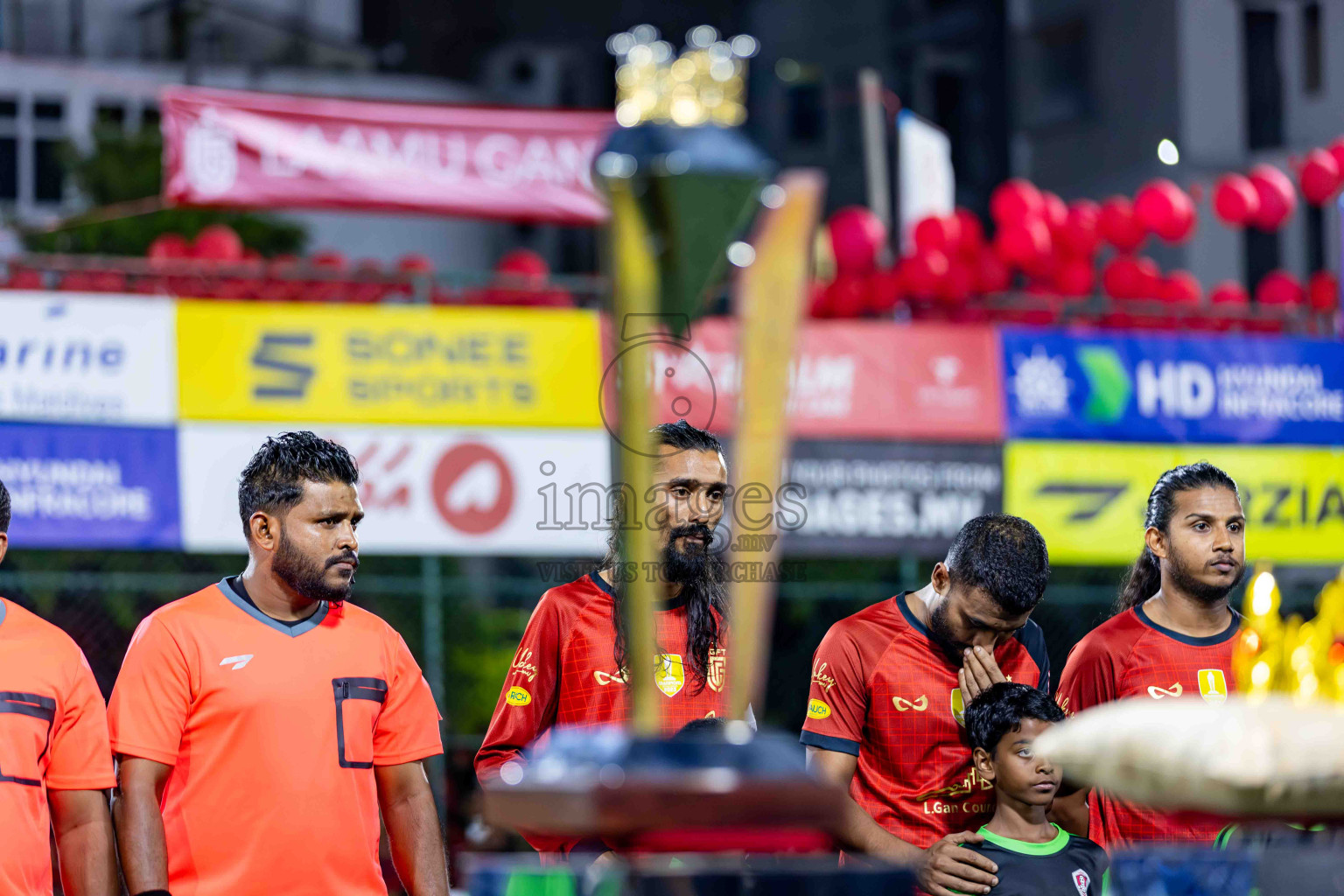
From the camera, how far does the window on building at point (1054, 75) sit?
78.6 feet

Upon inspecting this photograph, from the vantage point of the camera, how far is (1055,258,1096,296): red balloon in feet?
45.1

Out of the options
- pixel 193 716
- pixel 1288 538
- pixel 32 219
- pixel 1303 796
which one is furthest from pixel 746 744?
pixel 32 219

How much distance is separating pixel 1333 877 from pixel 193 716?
105 inches

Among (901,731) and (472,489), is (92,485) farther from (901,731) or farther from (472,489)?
(901,731)

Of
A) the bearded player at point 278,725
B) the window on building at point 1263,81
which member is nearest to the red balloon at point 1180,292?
the window on building at point 1263,81

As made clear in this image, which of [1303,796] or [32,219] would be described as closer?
[1303,796]

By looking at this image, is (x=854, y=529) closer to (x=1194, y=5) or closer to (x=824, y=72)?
(x=1194, y=5)

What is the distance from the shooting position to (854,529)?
10859 millimetres

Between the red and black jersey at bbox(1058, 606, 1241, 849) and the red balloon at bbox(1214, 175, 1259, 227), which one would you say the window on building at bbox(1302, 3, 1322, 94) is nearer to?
the red balloon at bbox(1214, 175, 1259, 227)

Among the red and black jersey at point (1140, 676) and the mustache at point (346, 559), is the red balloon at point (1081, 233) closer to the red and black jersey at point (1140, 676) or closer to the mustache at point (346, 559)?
the red and black jersey at point (1140, 676)

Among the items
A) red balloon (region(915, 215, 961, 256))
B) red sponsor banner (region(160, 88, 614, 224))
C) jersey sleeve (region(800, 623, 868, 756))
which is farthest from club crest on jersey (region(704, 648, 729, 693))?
red balloon (region(915, 215, 961, 256))

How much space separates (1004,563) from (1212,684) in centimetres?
81

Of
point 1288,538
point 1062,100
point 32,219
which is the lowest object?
point 1288,538

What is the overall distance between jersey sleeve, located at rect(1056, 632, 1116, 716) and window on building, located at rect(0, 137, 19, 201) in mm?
21111
